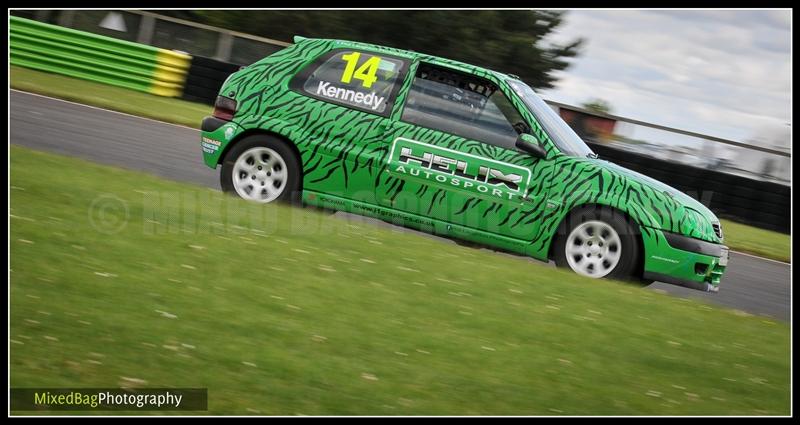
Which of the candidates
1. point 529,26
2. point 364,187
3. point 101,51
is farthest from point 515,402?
point 529,26

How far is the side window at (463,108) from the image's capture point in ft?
29.3

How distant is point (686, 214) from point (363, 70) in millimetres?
3358

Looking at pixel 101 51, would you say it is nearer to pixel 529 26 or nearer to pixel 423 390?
pixel 423 390

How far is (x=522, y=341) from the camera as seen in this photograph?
6145 mm

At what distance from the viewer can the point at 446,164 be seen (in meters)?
8.91

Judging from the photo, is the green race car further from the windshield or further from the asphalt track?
the asphalt track

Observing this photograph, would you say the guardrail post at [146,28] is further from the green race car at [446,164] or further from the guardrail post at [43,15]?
the green race car at [446,164]

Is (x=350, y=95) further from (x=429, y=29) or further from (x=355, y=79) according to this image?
(x=429, y=29)

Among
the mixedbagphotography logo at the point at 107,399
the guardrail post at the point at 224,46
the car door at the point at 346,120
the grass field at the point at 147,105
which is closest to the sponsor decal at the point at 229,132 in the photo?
the car door at the point at 346,120

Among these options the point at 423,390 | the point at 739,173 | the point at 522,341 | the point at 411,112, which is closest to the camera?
the point at 423,390

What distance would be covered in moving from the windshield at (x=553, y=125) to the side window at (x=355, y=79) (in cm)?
116

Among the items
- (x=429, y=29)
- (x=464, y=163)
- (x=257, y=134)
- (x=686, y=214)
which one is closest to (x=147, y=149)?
(x=257, y=134)
